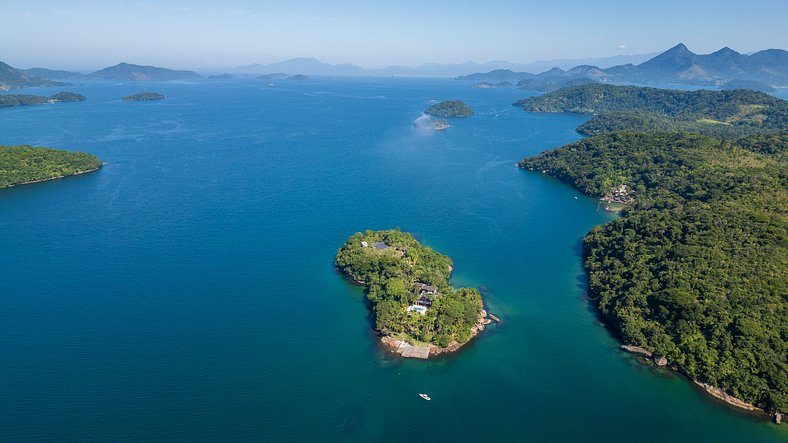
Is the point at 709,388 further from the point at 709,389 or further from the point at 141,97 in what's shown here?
the point at 141,97

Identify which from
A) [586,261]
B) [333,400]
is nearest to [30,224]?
[333,400]

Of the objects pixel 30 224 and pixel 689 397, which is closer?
pixel 689 397

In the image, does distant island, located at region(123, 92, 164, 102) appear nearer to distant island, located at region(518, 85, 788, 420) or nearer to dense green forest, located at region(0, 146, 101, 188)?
dense green forest, located at region(0, 146, 101, 188)

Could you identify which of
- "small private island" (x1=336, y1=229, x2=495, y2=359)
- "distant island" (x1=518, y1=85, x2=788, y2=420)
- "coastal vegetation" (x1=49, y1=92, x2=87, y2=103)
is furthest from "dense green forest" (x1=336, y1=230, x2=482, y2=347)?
"coastal vegetation" (x1=49, y1=92, x2=87, y2=103)

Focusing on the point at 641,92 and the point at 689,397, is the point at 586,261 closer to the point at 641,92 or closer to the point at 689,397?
the point at 689,397

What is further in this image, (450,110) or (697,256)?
(450,110)

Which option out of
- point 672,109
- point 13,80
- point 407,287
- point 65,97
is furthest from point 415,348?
point 13,80

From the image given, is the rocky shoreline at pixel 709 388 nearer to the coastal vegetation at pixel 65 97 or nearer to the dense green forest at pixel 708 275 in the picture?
the dense green forest at pixel 708 275
